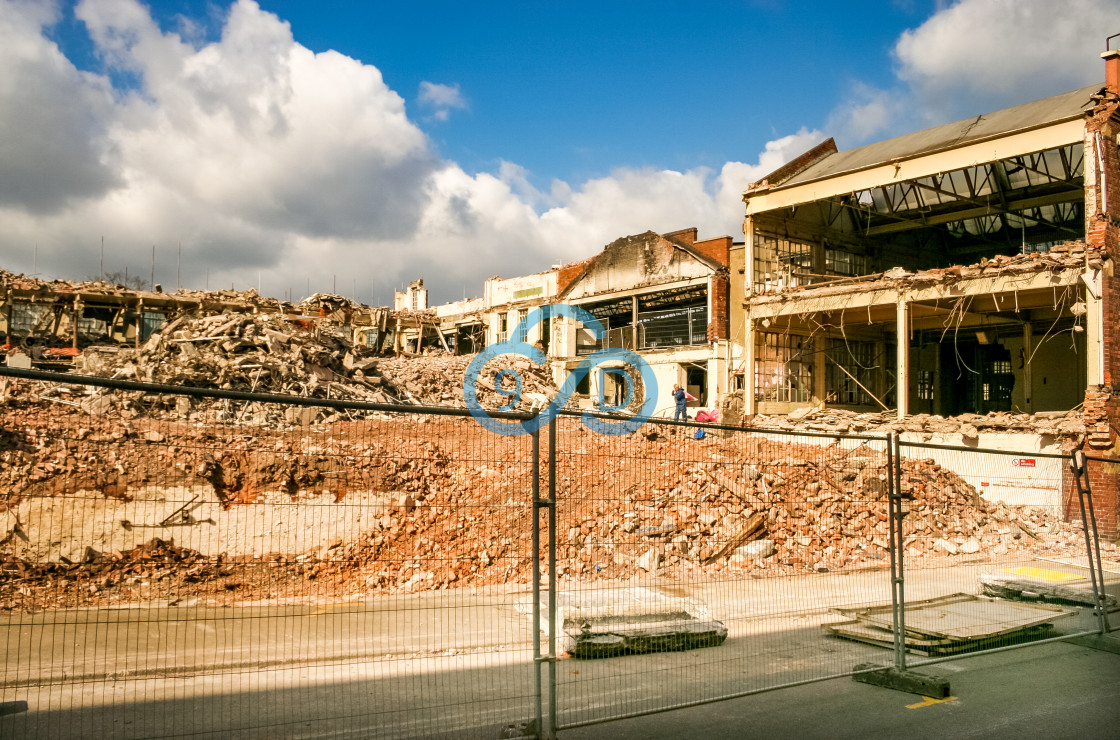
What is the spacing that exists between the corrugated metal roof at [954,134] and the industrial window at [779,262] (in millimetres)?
1856

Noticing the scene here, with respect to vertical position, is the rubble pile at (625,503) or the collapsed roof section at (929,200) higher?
the collapsed roof section at (929,200)

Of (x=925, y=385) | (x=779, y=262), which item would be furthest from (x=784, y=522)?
(x=925, y=385)

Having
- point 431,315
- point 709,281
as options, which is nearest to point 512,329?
point 431,315

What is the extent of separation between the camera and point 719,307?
2875 centimetres

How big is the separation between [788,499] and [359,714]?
9.45 metres

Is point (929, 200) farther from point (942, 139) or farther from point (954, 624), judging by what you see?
point (954, 624)

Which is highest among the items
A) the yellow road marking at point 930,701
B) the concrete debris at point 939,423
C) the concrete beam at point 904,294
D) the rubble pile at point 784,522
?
the concrete beam at point 904,294

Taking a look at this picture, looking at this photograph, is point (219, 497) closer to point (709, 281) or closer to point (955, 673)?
point (955, 673)

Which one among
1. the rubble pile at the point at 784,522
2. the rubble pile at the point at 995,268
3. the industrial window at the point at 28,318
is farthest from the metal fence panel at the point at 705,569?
the industrial window at the point at 28,318

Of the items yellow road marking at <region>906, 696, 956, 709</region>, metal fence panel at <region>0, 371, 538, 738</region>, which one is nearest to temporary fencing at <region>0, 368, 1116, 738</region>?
metal fence panel at <region>0, 371, 538, 738</region>

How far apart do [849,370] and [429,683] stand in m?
22.2

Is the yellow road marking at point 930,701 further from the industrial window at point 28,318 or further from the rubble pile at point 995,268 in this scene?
the industrial window at point 28,318

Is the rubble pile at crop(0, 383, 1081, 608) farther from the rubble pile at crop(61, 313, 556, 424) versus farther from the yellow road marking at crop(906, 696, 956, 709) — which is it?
the rubble pile at crop(61, 313, 556, 424)

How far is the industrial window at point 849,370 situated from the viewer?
25.1 m
